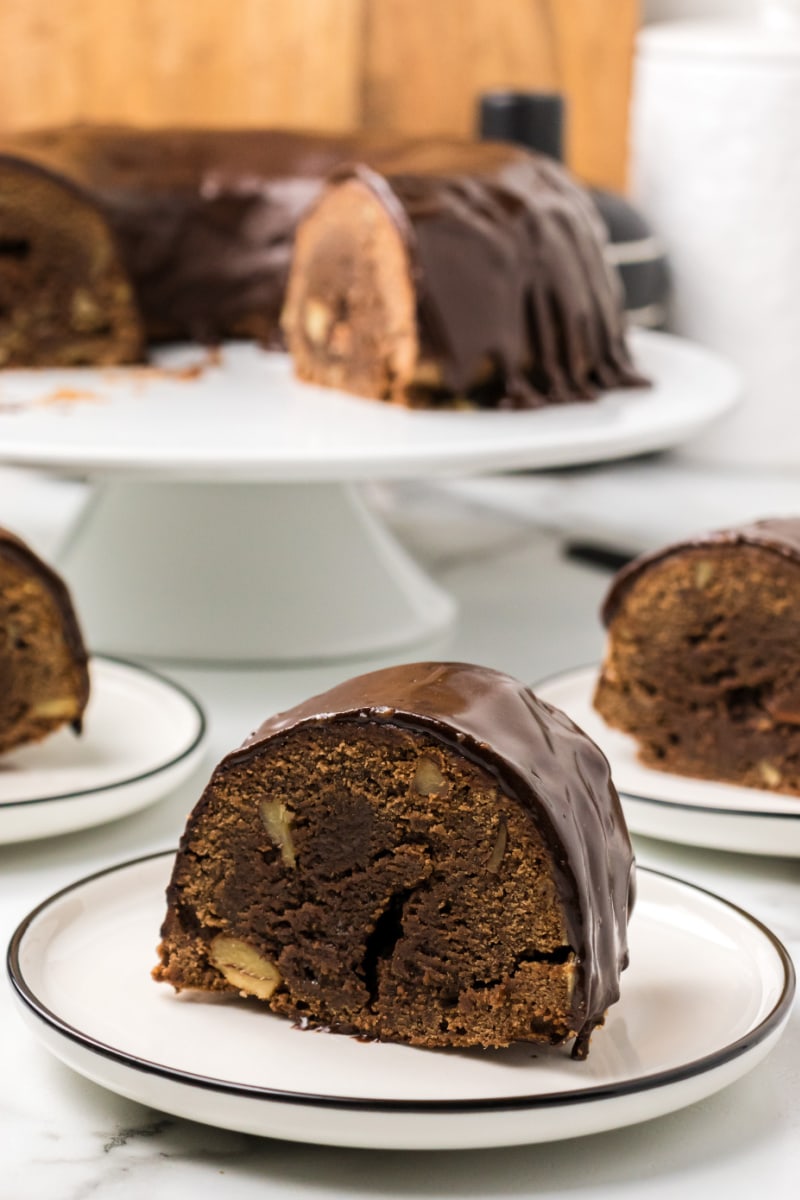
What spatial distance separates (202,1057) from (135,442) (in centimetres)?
76

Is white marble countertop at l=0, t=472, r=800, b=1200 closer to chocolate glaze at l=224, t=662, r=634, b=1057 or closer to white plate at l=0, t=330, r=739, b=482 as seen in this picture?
chocolate glaze at l=224, t=662, r=634, b=1057

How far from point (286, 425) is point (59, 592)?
40 centimetres

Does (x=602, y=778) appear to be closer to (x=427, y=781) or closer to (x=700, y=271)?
(x=427, y=781)

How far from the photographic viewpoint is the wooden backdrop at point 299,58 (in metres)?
2.75

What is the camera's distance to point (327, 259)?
6.77 ft

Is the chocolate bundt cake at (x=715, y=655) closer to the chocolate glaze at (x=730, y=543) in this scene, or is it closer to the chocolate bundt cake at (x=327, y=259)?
the chocolate glaze at (x=730, y=543)

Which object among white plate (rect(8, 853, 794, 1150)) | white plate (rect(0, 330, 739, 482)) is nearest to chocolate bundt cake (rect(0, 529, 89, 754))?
white plate (rect(0, 330, 739, 482))

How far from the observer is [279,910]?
43.1 inches

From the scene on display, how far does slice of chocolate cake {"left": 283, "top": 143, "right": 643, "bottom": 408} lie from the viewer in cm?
190

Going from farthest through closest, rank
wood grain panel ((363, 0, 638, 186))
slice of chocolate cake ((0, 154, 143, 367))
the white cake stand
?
wood grain panel ((363, 0, 638, 186)), slice of chocolate cake ((0, 154, 143, 367)), the white cake stand

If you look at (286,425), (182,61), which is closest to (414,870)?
(286,425)

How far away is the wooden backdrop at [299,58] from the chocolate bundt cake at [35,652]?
1496 mm

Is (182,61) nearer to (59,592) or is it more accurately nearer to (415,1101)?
(59,592)

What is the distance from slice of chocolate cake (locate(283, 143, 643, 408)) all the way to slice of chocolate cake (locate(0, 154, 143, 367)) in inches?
8.4
